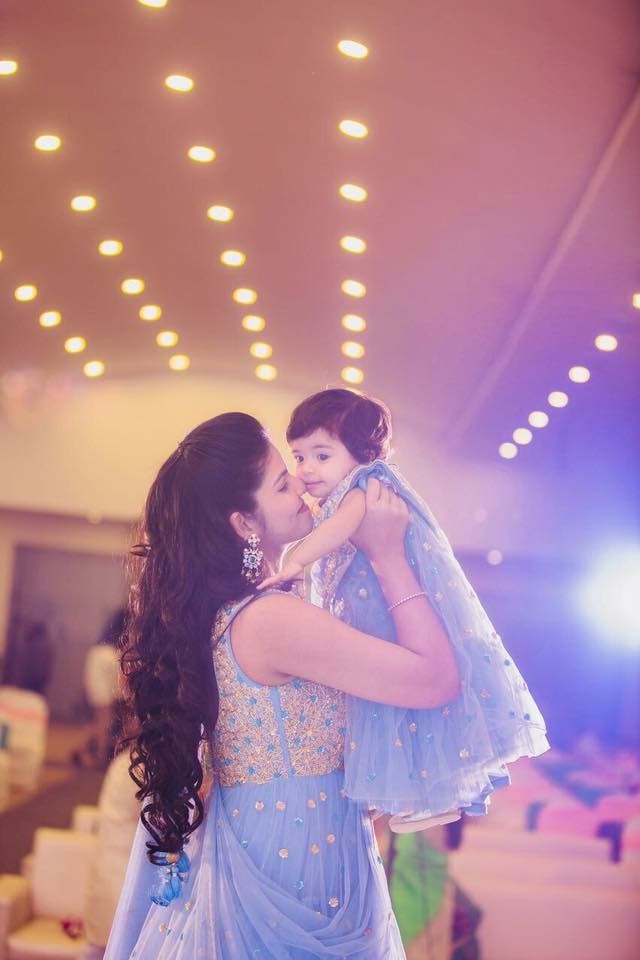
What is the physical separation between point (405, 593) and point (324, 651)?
18cm

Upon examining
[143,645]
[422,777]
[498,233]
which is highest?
[498,233]

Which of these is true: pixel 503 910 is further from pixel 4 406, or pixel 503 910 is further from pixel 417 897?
pixel 4 406

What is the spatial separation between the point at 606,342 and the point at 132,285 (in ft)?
4.81

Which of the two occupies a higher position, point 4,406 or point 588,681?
point 4,406

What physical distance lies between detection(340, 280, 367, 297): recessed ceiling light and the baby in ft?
4.34

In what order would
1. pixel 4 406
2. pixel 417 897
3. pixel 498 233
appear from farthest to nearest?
pixel 4 406 → pixel 417 897 → pixel 498 233

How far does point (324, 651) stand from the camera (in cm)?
180

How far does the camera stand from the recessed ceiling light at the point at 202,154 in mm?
3193

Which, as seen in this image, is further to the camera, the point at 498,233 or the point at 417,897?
the point at 417,897

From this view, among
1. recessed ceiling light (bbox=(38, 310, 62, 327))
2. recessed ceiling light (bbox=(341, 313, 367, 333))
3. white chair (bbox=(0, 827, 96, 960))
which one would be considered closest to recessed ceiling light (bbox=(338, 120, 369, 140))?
recessed ceiling light (bbox=(341, 313, 367, 333))

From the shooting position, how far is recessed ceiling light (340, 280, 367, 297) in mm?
3385

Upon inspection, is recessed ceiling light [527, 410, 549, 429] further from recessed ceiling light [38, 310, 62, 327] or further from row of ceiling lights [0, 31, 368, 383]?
recessed ceiling light [38, 310, 62, 327]

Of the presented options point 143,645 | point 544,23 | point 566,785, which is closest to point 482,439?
point 544,23

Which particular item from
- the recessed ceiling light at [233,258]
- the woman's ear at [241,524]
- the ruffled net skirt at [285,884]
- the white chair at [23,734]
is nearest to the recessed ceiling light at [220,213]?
the recessed ceiling light at [233,258]
